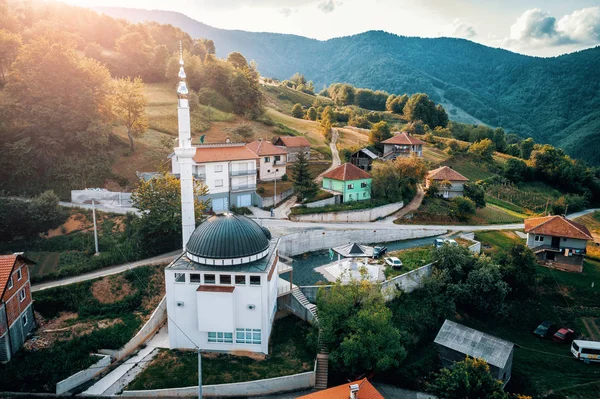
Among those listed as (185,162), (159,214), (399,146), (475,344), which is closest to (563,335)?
(475,344)

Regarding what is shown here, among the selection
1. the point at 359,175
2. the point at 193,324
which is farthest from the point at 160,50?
the point at 193,324

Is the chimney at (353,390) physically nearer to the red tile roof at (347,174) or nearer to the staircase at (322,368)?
the staircase at (322,368)

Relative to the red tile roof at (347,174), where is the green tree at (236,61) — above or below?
above

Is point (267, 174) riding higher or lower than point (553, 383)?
higher

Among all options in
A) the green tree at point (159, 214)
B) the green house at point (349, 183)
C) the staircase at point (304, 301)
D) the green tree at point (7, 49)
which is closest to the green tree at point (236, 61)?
the green tree at point (7, 49)

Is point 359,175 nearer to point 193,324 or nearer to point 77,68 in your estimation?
point 193,324

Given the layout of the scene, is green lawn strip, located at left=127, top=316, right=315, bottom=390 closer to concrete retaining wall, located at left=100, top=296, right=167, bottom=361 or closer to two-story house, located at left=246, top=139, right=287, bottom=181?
concrete retaining wall, located at left=100, top=296, right=167, bottom=361

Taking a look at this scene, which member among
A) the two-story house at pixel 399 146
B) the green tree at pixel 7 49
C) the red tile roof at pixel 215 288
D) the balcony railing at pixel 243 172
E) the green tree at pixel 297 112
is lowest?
the red tile roof at pixel 215 288
